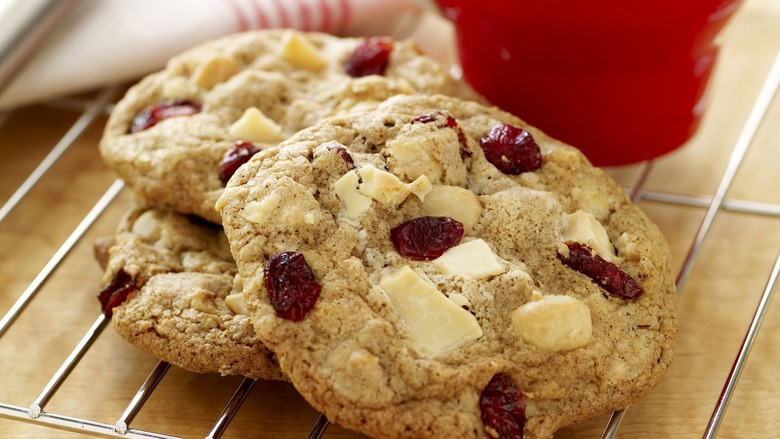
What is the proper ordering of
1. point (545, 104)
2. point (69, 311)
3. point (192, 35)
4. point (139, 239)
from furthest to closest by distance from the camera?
point (192, 35) < point (545, 104) < point (69, 311) < point (139, 239)

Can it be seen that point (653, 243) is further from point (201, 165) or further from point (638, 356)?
point (201, 165)

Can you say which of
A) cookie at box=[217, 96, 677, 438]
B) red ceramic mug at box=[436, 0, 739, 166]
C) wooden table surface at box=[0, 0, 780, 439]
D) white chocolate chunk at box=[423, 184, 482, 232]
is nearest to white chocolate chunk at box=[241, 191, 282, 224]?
cookie at box=[217, 96, 677, 438]

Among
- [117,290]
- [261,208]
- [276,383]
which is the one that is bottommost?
[276,383]

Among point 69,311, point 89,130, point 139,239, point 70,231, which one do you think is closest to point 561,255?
→ point 139,239

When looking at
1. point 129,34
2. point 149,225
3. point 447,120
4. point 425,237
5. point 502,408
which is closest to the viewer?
point 502,408

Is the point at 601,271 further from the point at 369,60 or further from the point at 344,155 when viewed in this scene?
the point at 369,60

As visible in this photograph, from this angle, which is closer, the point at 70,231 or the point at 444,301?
the point at 444,301

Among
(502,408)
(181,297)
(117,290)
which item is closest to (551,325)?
(502,408)
